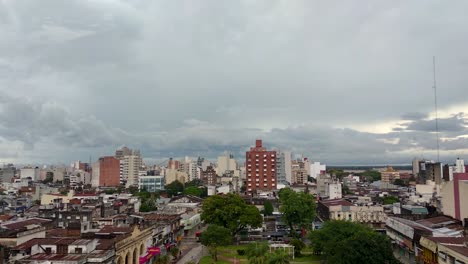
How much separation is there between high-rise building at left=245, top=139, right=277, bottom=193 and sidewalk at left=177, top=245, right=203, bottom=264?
220ft

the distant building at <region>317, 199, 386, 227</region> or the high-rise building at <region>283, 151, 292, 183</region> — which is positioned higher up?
the high-rise building at <region>283, 151, 292, 183</region>

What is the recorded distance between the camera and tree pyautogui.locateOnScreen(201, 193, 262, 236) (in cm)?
6862

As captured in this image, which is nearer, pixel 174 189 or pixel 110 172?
pixel 174 189

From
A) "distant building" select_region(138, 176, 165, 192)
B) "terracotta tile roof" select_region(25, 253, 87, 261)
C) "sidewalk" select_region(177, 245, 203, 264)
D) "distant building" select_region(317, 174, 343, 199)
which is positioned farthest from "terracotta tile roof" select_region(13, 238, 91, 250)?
"distant building" select_region(138, 176, 165, 192)

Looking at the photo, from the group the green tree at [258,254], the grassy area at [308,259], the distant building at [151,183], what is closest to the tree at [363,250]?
the green tree at [258,254]

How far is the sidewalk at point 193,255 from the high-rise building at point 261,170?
6706 cm

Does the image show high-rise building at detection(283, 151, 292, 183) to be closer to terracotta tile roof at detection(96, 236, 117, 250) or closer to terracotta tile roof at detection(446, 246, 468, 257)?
terracotta tile roof at detection(446, 246, 468, 257)

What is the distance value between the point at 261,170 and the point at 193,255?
74402 millimetres

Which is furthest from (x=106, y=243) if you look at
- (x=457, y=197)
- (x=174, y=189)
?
(x=174, y=189)

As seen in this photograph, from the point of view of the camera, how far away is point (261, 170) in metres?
133

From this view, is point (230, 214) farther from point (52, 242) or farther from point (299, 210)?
point (52, 242)

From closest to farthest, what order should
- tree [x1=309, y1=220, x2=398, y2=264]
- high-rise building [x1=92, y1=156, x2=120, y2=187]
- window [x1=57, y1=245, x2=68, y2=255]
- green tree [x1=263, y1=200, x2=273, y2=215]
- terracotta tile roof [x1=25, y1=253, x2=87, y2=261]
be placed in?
terracotta tile roof [x1=25, y1=253, x2=87, y2=261] → window [x1=57, y1=245, x2=68, y2=255] → tree [x1=309, y1=220, x2=398, y2=264] → green tree [x1=263, y1=200, x2=273, y2=215] → high-rise building [x1=92, y1=156, x2=120, y2=187]

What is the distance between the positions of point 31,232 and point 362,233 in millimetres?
35996

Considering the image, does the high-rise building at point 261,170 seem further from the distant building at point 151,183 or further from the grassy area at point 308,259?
the grassy area at point 308,259
